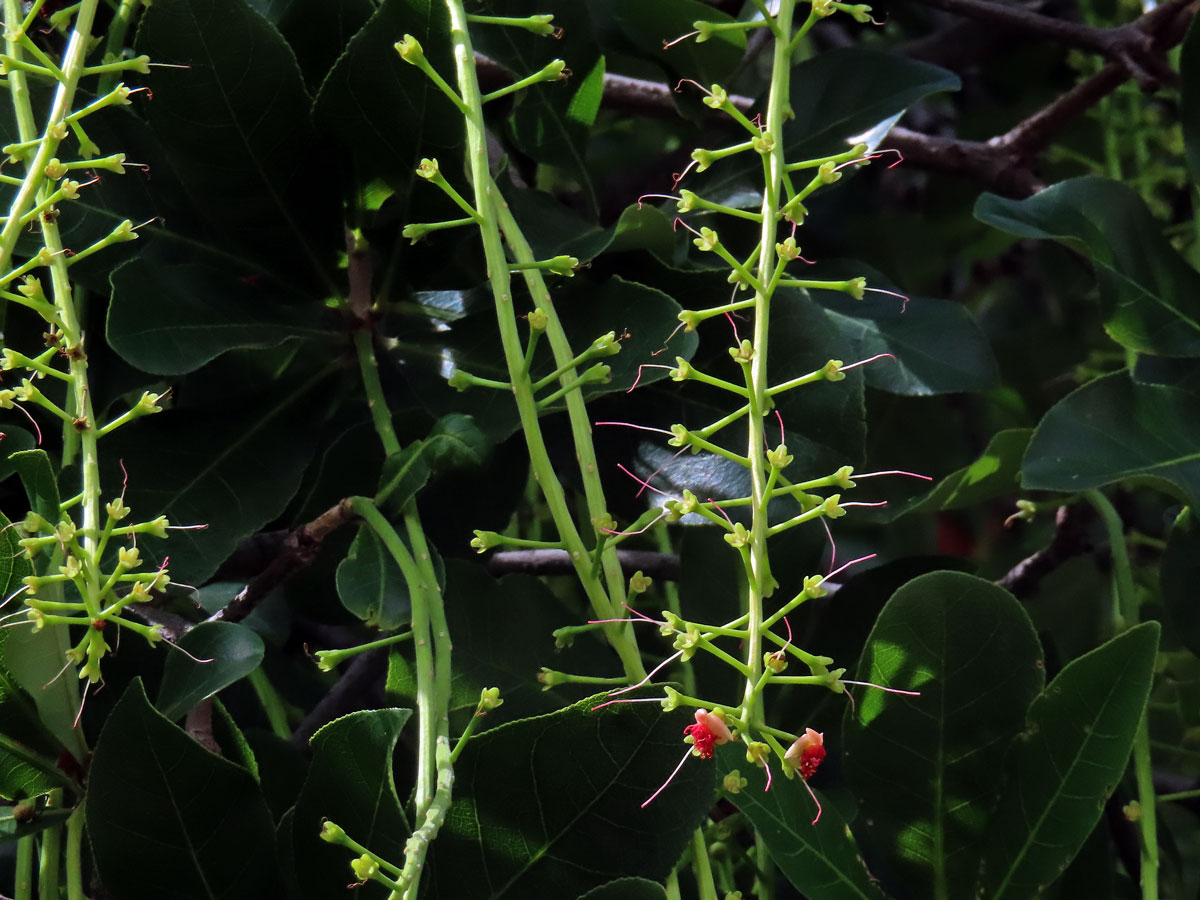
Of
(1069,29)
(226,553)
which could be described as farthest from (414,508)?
(1069,29)

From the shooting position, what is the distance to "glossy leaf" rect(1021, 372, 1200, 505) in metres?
0.78

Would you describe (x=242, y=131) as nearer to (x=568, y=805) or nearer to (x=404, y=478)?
(x=404, y=478)

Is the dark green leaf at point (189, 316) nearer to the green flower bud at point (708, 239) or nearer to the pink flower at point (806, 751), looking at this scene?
the green flower bud at point (708, 239)

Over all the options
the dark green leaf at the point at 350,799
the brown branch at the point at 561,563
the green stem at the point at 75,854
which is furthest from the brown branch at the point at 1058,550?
the green stem at the point at 75,854

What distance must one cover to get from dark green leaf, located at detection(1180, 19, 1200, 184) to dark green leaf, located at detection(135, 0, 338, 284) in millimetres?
631

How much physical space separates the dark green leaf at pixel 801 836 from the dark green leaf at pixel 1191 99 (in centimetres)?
57

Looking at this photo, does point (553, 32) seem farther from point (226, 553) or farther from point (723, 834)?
point (723, 834)

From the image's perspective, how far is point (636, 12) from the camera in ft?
3.19

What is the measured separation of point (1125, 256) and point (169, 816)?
73 cm

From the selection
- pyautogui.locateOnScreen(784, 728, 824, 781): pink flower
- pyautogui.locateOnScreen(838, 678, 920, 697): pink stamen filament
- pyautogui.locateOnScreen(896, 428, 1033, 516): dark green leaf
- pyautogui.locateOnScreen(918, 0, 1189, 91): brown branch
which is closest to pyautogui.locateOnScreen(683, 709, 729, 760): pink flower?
pyautogui.locateOnScreen(784, 728, 824, 781): pink flower

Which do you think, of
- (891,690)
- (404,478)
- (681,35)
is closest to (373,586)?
(404,478)

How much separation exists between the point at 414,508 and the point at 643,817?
222mm

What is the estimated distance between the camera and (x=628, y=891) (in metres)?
0.64

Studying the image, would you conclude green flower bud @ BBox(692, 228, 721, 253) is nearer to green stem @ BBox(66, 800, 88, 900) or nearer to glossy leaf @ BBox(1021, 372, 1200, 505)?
glossy leaf @ BBox(1021, 372, 1200, 505)
